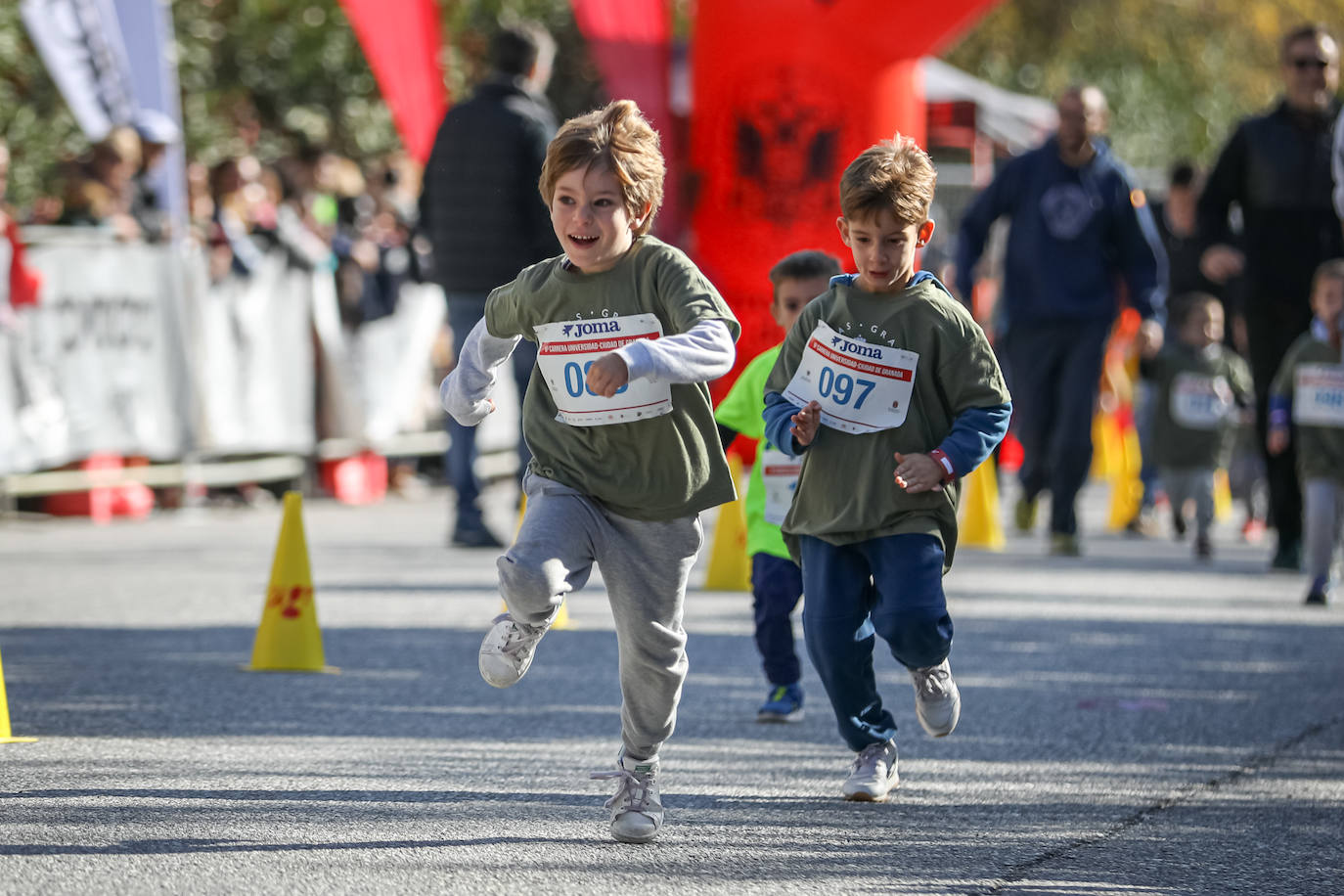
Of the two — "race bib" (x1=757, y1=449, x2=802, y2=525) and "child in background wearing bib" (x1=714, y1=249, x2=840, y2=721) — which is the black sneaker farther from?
"race bib" (x1=757, y1=449, x2=802, y2=525)

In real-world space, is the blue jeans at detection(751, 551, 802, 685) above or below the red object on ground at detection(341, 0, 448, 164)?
below

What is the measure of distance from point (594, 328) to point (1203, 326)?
29.3 ft

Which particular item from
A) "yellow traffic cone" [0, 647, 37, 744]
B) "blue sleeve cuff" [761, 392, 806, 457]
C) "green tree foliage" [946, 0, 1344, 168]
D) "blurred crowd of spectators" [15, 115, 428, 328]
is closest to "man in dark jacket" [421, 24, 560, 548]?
"blurred crowd of spectators" [15, 115, 428, 328]

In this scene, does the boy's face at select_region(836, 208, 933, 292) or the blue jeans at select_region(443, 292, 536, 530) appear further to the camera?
the blue jeans at select_region(443, 292, 536, 530)

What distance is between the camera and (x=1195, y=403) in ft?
42.2

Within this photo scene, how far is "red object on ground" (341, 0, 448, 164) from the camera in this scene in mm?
14805

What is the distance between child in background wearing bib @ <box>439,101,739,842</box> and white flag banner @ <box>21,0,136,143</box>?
28.8 ft

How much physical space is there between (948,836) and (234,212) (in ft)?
32.9

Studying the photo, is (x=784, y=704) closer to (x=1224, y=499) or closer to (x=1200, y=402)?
(x=1200, y=402)

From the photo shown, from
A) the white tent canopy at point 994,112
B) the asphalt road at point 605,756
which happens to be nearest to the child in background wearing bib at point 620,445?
the asphalt road at point 605,756

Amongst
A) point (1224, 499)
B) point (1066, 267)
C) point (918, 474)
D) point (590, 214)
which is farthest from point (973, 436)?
point (1224, 499)

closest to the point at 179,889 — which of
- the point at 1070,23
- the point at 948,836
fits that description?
the point at 948,836

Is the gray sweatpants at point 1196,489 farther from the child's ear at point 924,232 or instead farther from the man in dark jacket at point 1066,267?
the child's ear at point 924,232

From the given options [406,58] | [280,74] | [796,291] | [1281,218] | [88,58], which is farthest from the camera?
[280,74]
